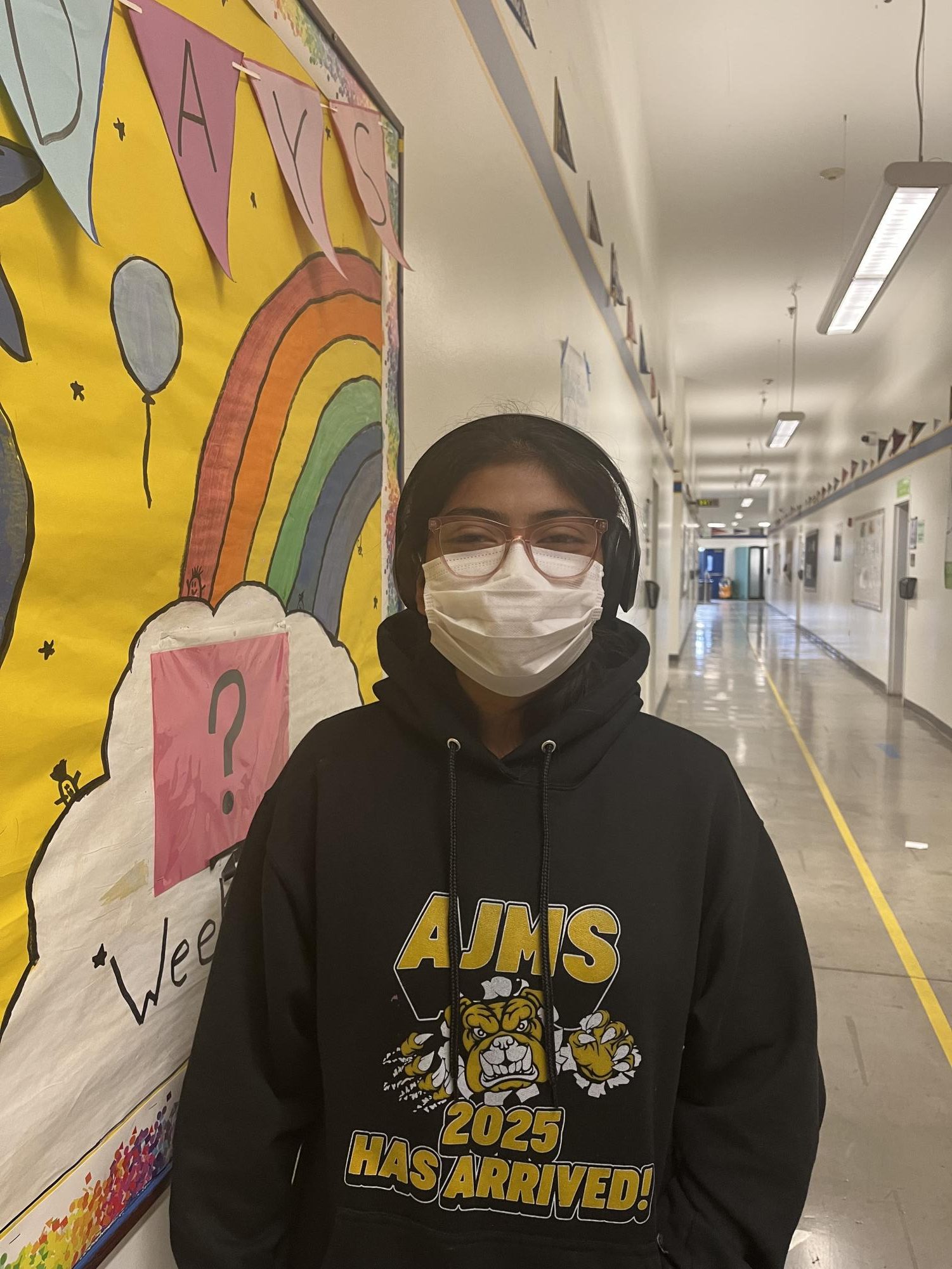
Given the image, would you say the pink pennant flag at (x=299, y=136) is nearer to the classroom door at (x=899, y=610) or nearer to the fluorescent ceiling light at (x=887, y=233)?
the fluorescent ceiling light at (x=887, y=233)

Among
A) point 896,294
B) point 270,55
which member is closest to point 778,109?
point 896,294

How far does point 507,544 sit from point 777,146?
20.3 feet

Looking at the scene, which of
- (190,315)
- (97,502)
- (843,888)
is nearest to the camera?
(97,502)

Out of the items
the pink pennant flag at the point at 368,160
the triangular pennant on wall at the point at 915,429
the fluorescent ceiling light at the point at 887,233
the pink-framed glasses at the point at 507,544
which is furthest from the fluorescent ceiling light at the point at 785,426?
the pink-framed glasses at the point at 507,544

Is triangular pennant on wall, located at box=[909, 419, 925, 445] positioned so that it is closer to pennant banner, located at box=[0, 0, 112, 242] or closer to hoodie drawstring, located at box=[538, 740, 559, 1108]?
hoodie drawstring, located at box=[538, 740, 559, 1108]

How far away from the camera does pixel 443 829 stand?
3.14 ft

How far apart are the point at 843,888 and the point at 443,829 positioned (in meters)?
3.72

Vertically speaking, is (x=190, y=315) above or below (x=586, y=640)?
above

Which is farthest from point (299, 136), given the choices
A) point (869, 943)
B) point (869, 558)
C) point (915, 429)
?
point (869, 558)

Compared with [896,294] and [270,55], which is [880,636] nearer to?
[896,294]

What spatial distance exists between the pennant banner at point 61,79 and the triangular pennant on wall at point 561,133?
2.48 m

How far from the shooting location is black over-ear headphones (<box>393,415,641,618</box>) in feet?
3.52

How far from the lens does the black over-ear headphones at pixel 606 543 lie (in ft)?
3.52

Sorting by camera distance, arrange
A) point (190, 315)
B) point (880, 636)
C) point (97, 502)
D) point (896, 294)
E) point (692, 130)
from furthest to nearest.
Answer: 1. point (880, 636)
2. point (896, 294)
3. point (692, 130)
4. point (190, 315)
5. point (97, 502)
